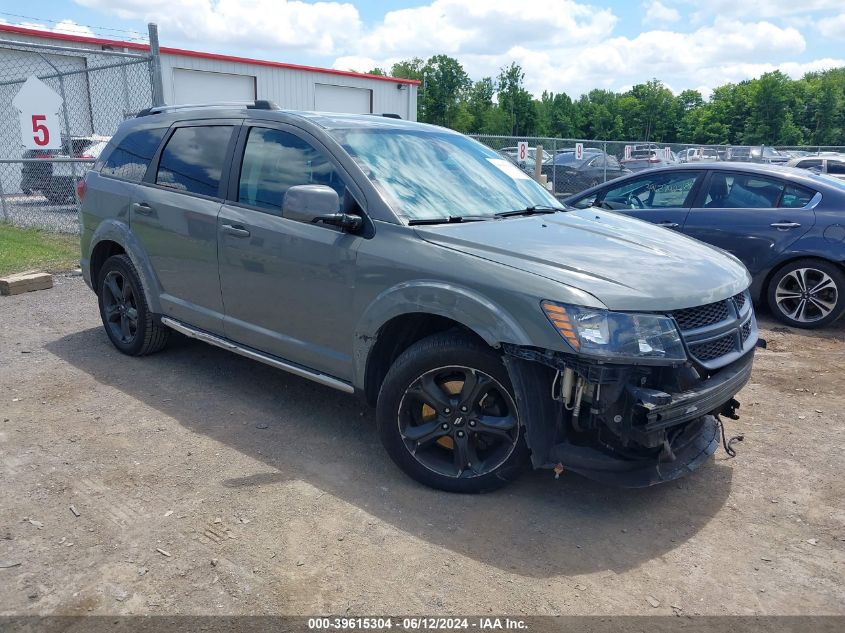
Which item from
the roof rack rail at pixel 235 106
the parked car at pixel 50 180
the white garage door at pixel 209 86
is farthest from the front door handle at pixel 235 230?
the white garage door at pixel 209 86

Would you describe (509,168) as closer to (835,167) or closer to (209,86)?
(835,167)

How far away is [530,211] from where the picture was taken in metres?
4.30

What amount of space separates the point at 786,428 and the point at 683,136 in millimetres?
74918

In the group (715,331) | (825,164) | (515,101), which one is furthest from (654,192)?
(515,101)

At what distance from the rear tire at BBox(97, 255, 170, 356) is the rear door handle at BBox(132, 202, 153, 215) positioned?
17.0 inches

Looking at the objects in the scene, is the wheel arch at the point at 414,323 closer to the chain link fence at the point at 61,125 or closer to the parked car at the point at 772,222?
the parked car at the point at 772,222

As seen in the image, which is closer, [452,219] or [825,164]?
[452,219]

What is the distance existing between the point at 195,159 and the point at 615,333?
3.20m

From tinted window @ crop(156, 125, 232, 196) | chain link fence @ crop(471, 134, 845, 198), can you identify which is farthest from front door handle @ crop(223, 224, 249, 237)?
chain link fence @ crop(471, 134, 845, 198)

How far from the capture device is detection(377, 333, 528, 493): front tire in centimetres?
335

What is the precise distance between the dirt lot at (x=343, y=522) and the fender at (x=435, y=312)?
0.72m

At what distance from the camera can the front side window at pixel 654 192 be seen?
24.4 ft

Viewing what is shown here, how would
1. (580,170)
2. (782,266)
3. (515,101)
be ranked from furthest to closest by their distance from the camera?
(515,101) < (580,170) < (782,266)

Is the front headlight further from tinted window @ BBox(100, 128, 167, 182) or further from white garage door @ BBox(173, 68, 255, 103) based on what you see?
white garage door @ BBox(173, 68, 255, 103)
